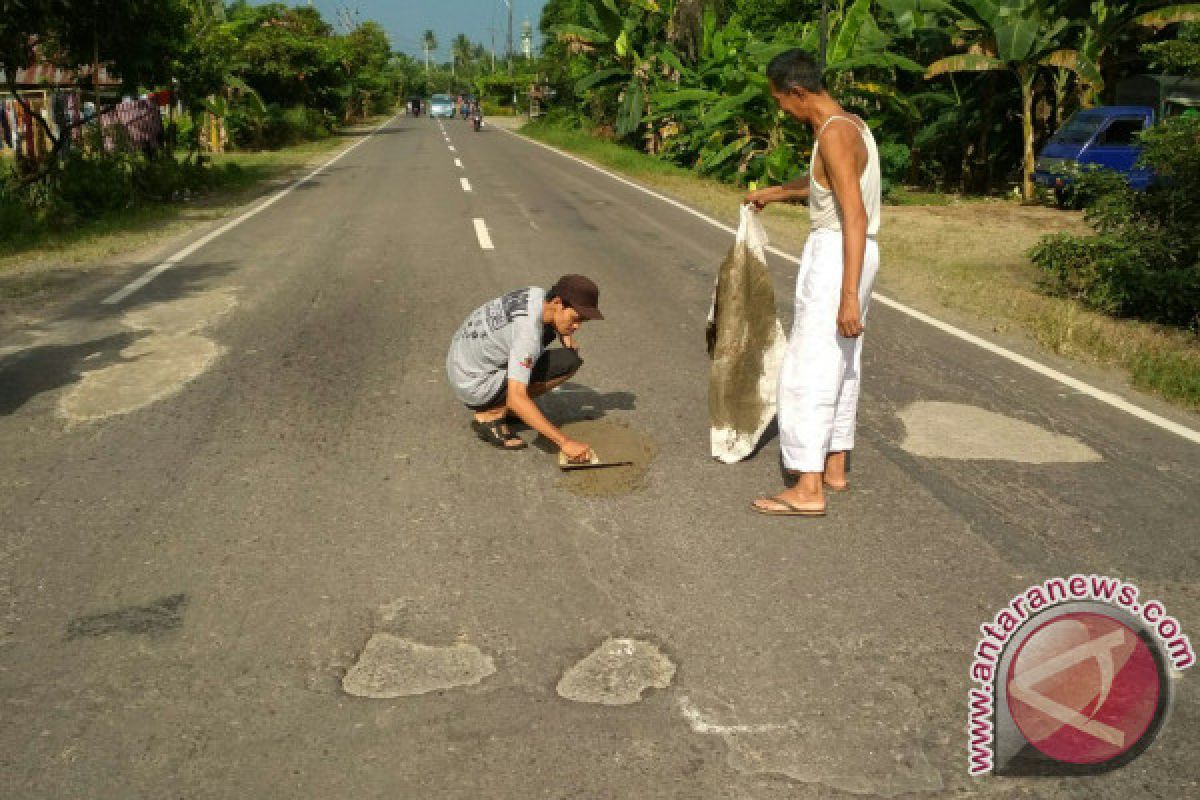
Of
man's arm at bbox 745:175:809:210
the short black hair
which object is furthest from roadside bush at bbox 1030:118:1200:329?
the short black hair

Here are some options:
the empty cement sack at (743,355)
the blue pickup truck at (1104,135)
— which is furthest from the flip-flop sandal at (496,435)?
the blue pickup truck at (1104,135)

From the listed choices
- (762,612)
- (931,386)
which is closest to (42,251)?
(931,386)

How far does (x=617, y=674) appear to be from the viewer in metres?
3.05

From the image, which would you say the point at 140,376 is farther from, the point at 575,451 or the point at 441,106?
the point at 441,106

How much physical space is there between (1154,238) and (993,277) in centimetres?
251

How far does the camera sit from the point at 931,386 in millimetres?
6270

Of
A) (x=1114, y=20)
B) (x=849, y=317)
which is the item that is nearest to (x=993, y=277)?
(x=849, y=317)

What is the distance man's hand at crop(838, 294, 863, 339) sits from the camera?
160 inches

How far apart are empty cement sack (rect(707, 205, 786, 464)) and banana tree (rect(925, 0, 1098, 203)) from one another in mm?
14433

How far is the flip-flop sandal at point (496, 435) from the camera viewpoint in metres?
5.07

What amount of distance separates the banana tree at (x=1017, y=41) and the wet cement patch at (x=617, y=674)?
54.8 feet

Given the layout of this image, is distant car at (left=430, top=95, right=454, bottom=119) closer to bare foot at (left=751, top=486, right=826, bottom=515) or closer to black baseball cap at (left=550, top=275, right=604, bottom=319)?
black baseball cap at (left=550, top=275, right=604, bottom=319)

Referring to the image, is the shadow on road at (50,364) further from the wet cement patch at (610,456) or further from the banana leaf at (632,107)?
the banana leaf at (632,107)

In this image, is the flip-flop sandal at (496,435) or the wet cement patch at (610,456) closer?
the wet cement patch at (610,456)
